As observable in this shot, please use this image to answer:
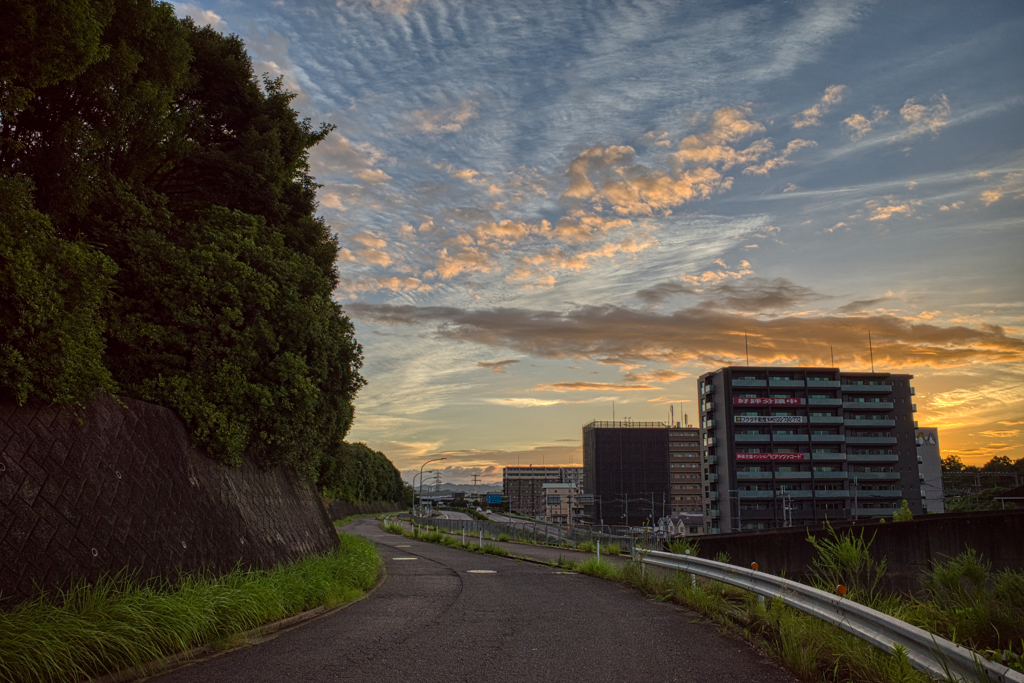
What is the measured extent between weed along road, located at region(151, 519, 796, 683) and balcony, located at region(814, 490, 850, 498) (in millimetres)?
92981

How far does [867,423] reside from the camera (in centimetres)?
9831

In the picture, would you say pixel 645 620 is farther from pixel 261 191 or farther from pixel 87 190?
pixel 261 191

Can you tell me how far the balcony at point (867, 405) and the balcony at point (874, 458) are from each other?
21.9 ft

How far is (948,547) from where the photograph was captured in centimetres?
1257

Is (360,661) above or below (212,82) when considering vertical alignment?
below

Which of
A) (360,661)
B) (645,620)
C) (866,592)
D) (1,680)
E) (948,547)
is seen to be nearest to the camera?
(1,680)

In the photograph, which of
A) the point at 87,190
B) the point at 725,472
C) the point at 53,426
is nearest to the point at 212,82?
the point at 87,190

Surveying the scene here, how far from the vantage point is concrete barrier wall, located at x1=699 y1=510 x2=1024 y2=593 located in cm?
1180

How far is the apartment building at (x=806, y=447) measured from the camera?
95.2m

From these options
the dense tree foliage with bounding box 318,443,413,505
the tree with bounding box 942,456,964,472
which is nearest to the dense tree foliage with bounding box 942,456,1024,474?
the tree with bounding box 942,456,964,472

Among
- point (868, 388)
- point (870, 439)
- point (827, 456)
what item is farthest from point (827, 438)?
point (868, 388)

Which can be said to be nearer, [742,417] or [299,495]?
[299,495]

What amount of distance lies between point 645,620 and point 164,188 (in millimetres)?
16705

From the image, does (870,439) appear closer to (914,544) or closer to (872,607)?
(914,544)
